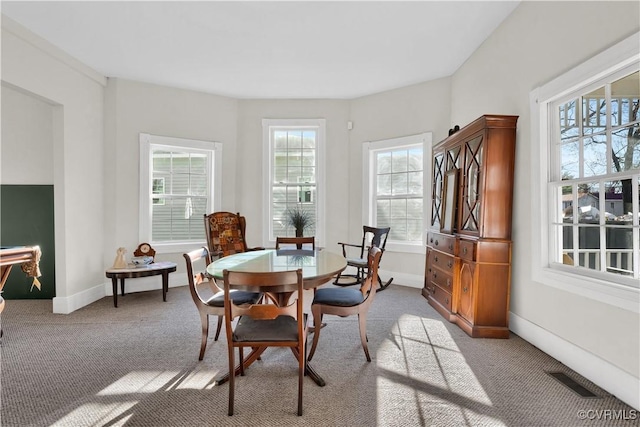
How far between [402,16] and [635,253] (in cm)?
274

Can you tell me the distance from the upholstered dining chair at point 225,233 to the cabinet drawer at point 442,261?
2516mm

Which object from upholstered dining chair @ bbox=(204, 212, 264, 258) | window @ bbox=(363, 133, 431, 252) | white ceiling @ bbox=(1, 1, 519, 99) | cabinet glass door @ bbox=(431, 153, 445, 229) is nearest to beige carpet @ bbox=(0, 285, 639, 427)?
cabinet glass door @ bbox=(431, 153, 445, 229)

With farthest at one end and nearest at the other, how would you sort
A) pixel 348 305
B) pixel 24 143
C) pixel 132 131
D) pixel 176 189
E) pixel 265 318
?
pixel 176 189 < pixel 132 131 < pixel 24 143 < pixel 348 305 < pixel 265 318

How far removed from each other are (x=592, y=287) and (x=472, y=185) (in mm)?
1374

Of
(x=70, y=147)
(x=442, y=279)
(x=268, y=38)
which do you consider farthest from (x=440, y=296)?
(x=70, y=147)

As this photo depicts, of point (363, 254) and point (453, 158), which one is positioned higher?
point (453, 158)

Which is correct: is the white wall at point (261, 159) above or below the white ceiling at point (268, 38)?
below

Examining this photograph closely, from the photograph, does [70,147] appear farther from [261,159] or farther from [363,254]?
[363,254]

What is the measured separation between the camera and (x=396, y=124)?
5.29m

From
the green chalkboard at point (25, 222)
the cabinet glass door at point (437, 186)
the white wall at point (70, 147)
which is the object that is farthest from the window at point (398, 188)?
the green chalkboard at point (25, 222)

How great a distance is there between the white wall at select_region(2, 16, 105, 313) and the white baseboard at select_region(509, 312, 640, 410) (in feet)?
16.3

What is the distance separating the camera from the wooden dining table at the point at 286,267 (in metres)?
2.30

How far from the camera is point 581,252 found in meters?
2.60

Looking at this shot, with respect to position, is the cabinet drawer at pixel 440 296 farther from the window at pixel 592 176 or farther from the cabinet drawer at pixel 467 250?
the window at pixel 592 176
